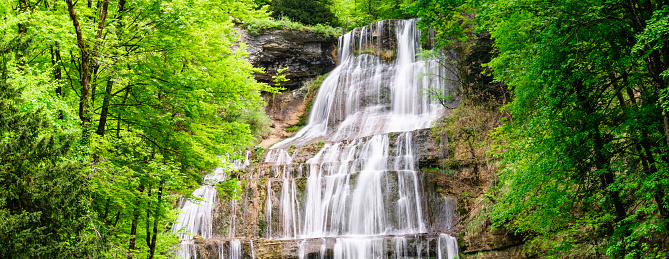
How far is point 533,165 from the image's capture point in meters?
9.03

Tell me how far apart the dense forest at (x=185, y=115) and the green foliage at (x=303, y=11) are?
2345 centimetres

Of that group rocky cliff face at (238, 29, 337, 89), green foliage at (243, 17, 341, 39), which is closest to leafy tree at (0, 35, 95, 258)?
green foliage at (243, 17, 341, 39)

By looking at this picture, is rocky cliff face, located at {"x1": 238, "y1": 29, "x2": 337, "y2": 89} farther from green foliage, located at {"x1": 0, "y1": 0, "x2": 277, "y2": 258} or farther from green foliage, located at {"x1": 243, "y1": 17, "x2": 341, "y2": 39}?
green foliage, located at {"x1": 0, "y1": 0, "x2": 277, "y2": 258}

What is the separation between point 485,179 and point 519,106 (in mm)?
6847

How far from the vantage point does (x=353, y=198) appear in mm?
18500

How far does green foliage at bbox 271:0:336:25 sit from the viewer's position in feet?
113

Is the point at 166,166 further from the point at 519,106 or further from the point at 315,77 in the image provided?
the point at 315,77

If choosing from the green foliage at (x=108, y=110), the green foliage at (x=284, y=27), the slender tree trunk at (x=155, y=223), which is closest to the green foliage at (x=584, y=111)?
the green foliage at (x=108, y=110)

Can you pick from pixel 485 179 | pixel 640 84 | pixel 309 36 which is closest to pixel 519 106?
pixel 640 84

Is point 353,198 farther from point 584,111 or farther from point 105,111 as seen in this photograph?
point 105,111

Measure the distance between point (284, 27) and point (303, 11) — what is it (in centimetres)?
370

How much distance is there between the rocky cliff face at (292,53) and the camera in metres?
31.9

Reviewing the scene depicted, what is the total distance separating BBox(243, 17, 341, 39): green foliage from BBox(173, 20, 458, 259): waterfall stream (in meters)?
8.22

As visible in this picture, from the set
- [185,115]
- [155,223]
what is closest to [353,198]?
[155,223]
